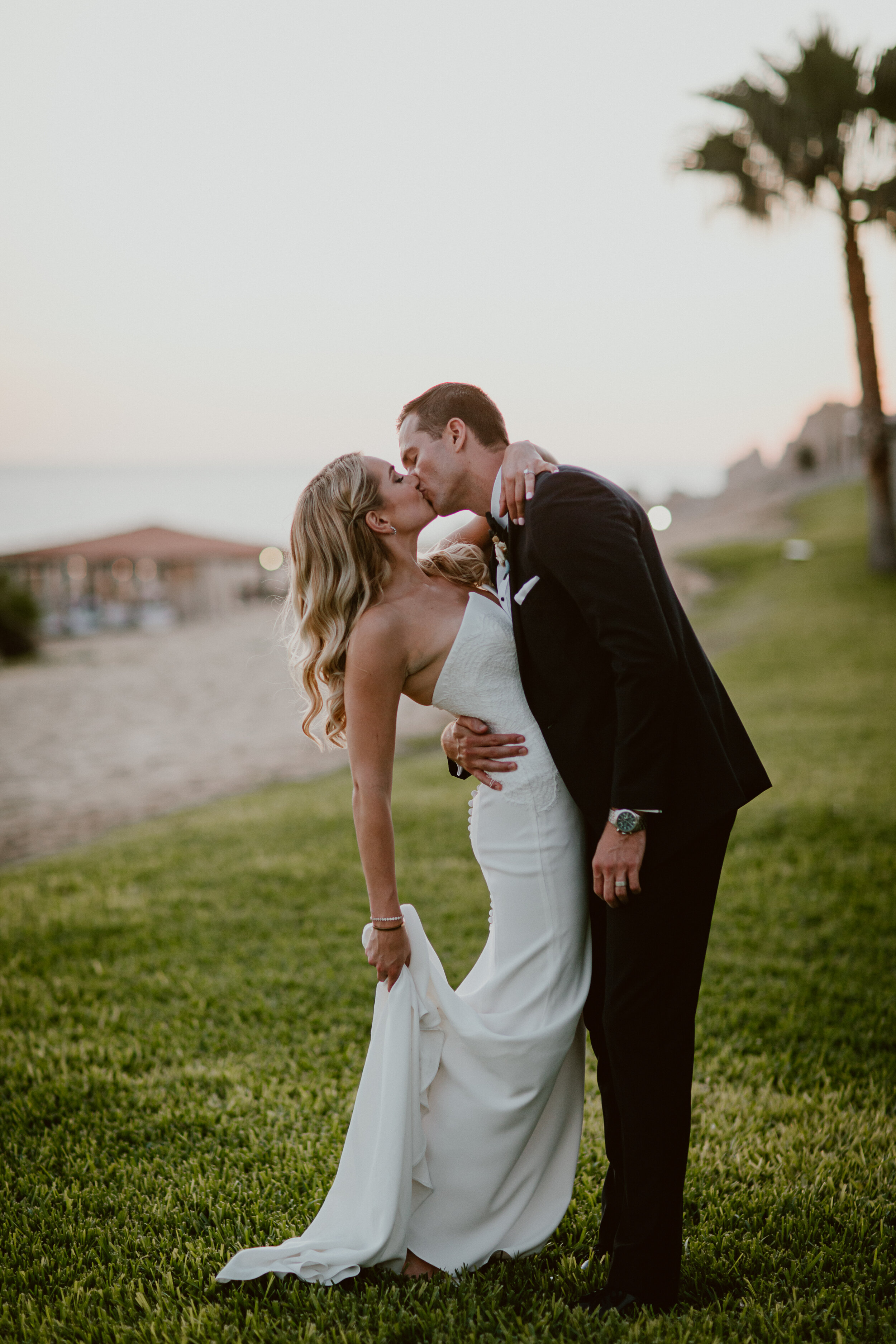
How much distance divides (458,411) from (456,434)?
74 mm

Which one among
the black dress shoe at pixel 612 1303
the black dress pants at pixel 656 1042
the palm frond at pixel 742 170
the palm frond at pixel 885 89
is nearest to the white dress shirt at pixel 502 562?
the black dress pants at pixel 656 1042

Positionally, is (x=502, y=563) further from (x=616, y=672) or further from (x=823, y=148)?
(x=823, y=148)

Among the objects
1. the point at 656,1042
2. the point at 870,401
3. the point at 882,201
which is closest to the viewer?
the point at 656,1042

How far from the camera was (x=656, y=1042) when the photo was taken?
8.30ft

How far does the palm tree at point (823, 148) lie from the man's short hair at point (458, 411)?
19.3 metres

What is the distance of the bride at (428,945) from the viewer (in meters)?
2.66

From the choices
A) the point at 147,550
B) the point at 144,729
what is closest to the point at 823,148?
the point at 144,729

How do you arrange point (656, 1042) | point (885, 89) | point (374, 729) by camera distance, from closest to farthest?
1. point (656, 1042)
2. point (374, 729)
3. point (885, 89)

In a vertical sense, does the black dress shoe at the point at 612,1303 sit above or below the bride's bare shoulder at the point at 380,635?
below

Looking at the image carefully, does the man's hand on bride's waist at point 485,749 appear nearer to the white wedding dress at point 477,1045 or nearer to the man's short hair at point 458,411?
the white wedding dress at point 477,1045

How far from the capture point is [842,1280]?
109 inches

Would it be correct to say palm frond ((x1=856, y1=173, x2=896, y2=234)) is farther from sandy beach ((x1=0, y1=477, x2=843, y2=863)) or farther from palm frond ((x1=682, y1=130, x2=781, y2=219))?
sandy beach ((x1=0, y1=477, x2=843, y2=863))

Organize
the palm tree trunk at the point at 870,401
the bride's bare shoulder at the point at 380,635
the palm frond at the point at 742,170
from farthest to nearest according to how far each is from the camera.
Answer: the palm frond at the point at 742,170, the palm tree trunk at the point at 870,401, the bride's bare shoulder at the point at 380,635

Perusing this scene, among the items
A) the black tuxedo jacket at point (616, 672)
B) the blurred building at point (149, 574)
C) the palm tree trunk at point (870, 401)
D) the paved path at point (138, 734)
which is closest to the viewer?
the black tuxedo jacket at point (616, 672)
